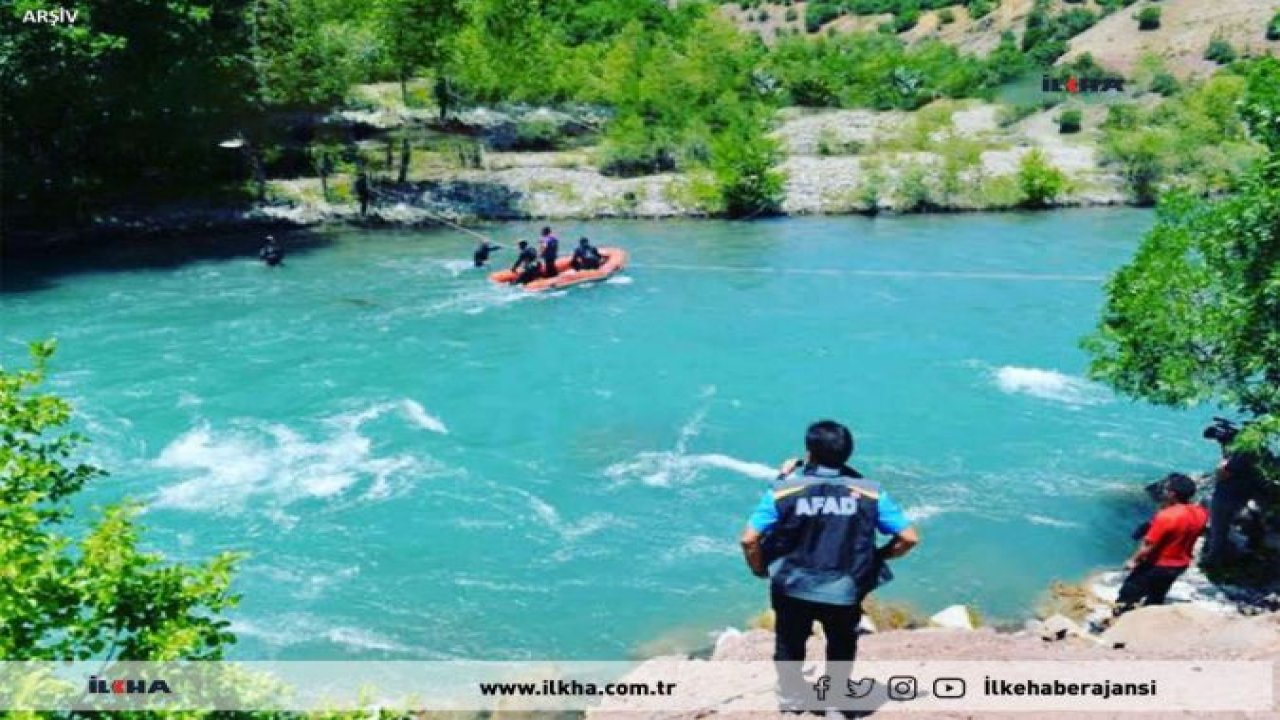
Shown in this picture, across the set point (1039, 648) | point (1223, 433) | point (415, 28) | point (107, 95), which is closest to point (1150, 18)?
point (415, 28)

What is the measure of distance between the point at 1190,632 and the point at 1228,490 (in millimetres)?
4109

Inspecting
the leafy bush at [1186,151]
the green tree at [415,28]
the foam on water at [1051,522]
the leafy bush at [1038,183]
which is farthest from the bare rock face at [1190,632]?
the leafy bush at [1186,151]

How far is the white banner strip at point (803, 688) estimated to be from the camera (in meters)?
6.34

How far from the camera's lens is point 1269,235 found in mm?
13789

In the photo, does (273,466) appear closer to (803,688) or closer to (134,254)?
(803,688)

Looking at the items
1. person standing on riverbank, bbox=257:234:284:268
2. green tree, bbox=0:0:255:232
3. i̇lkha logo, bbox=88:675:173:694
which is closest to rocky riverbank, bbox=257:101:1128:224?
green tree, bbox=0:0:255:232

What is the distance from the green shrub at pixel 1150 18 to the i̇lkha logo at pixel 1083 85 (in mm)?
12671

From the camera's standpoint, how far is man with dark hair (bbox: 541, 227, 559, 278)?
29.5 metres

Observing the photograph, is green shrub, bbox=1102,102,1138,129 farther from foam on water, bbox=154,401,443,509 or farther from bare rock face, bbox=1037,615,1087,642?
bare rock face, bbox=1037,615,1087,642

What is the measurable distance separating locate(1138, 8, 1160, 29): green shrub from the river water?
190ft

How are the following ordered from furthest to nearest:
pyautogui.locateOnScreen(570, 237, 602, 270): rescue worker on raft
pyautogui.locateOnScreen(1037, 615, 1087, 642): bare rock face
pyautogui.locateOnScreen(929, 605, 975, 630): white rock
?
pyautogui.locateOnScreen(570, 237, 602, 270): rescue worker on raft, pyautogui.locateOnScreen(929, 605, 975, 630): white rock, pyautogui.locateOnScreen(1037, 615, 1087, 642): bare rock face

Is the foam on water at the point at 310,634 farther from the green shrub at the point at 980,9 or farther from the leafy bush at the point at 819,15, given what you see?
the leafy bush at the point at 819,15

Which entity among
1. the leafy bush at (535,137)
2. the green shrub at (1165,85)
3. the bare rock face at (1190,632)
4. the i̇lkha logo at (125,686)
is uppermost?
the green shrub at (1165,85)

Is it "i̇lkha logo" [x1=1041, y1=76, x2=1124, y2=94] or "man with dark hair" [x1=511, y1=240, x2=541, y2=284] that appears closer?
"man with dark hair" [x1=511, y1=240, x2=541, y2=284]
